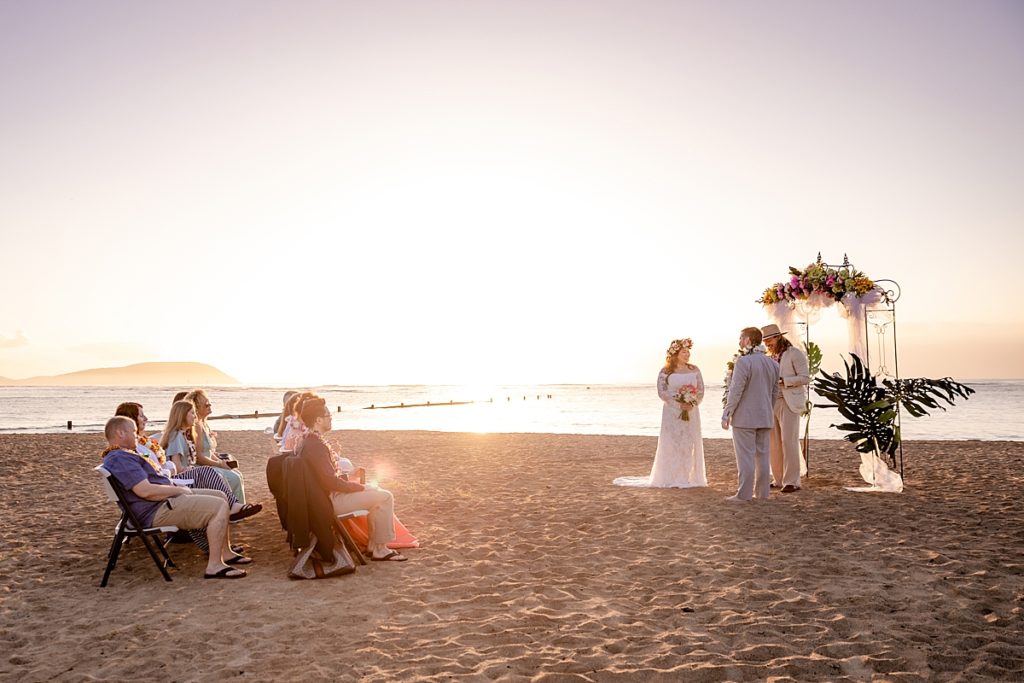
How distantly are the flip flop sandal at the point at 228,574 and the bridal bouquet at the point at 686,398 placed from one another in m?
6.13

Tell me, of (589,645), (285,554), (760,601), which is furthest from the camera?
(285,554)

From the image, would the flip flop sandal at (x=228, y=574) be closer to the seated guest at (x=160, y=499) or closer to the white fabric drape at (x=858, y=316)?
the seated guest at (x=160, y=499)

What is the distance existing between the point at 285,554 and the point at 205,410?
83.0 inches

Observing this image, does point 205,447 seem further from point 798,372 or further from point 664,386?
point 798,372

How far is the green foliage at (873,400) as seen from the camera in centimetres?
948

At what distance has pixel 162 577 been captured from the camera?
5.88m

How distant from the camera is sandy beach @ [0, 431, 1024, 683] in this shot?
397 centimetres

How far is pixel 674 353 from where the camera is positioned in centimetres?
977

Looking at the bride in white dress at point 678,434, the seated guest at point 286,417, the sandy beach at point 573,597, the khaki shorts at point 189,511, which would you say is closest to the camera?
the sandy beach at point 573,597

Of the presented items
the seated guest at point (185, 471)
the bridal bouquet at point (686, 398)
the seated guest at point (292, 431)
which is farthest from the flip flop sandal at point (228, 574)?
the bridal bouquet at point (686, 398)

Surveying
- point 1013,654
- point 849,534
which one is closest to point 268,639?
point 1013,654

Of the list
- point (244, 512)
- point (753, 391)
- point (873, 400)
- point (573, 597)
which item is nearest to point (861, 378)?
point (873, 400)

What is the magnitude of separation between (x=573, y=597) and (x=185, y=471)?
4.08 metres

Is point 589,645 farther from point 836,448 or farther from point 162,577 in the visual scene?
point 836,448
